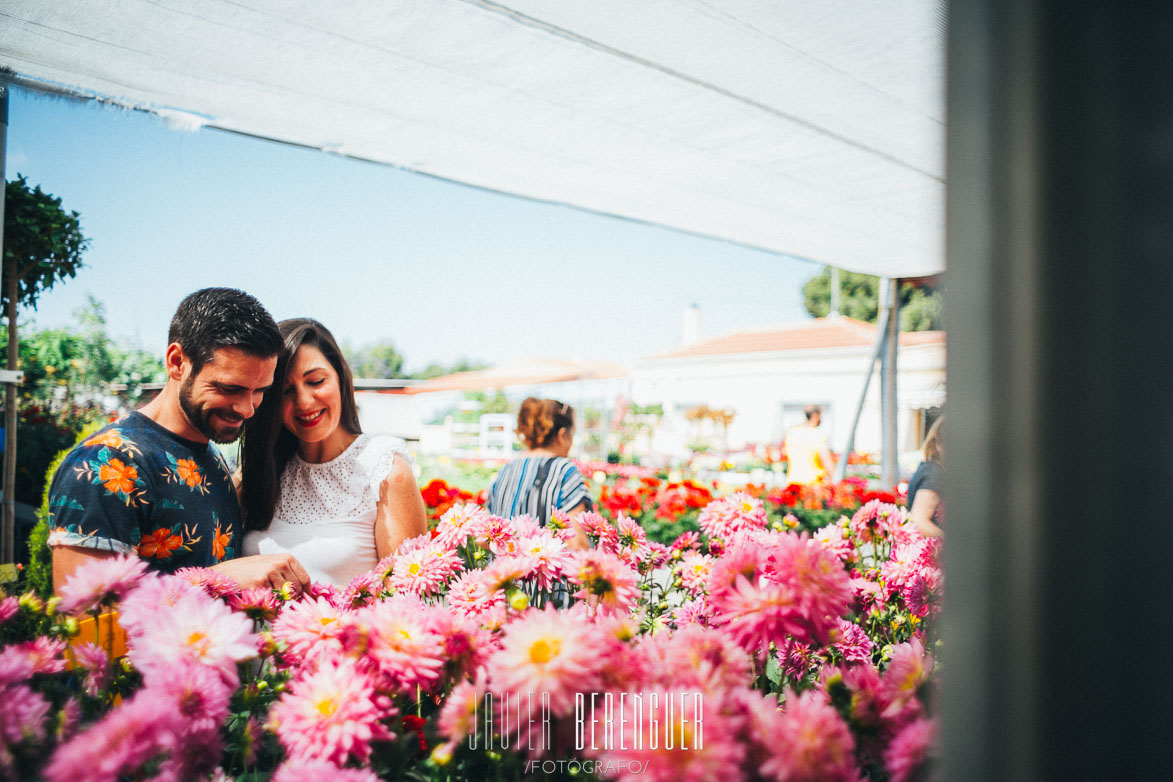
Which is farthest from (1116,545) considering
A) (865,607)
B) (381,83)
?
(381,83)

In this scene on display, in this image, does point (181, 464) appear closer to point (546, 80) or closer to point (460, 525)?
point (460, 525)

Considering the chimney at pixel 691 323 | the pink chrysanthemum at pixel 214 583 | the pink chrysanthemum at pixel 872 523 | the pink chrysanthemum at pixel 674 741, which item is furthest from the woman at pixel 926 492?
the chimney at pixel 691 323

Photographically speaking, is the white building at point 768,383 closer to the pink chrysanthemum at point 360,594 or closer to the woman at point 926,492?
the woman at point 926,492

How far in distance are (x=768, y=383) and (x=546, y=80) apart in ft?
60.2

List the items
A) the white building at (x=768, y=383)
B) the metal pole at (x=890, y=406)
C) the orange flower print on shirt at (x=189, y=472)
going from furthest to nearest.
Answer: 1. the white building at (x=768, y=383)
2. the metal pole at (x=890, y=406)
3. the orange flower print on shirt at (x=189, y=472)

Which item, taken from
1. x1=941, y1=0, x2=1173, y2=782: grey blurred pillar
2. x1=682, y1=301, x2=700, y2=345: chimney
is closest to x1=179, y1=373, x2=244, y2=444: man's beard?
x1=941, y1=0, x2=1173, y2=782: grey blurred pillar

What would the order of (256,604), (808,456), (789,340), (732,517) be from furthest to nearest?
(789,340)
(808,456)
(732,517)
(256,604)

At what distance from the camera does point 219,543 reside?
1400 mm

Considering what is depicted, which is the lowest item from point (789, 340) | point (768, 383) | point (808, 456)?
point (808, 456)

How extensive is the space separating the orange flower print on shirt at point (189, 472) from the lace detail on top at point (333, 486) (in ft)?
0.88

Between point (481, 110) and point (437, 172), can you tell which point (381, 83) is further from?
point (437, 172)

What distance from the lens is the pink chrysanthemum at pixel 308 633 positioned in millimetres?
712

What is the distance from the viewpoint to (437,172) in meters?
3.00

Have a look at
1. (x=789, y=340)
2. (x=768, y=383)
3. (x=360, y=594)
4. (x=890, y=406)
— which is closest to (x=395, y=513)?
(x=360, y=594)
